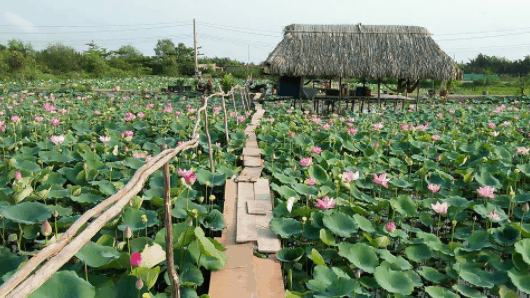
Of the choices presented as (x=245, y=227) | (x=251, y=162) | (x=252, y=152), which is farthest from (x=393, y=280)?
(x=252, y=152)

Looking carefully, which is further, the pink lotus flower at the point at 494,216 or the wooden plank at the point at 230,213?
the pink lotus flower at the point at 494,216


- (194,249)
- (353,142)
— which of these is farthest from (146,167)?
(353,142)

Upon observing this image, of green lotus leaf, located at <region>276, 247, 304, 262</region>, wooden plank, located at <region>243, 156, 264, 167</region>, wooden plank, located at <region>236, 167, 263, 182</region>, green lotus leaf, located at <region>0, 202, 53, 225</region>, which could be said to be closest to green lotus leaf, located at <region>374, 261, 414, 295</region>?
green lotus leaf, located at <region>276, 247, 304, 262</region>

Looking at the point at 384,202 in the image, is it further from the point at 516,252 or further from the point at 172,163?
the point at 172,163

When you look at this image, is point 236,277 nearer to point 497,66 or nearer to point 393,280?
point 393,280

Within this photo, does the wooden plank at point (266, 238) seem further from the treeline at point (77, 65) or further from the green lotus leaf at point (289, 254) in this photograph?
the treeline at point (77, 65)

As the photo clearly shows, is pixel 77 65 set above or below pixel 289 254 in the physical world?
above

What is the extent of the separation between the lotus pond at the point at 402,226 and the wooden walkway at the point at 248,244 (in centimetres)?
8

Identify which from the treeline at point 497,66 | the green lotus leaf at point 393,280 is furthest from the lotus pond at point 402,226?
the treeline at point 497,66

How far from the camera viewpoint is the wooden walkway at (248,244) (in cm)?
150

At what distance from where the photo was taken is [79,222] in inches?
29.6

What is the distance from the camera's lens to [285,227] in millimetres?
2055

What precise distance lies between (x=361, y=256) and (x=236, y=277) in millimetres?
Result: 579

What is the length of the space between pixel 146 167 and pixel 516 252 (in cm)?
166
